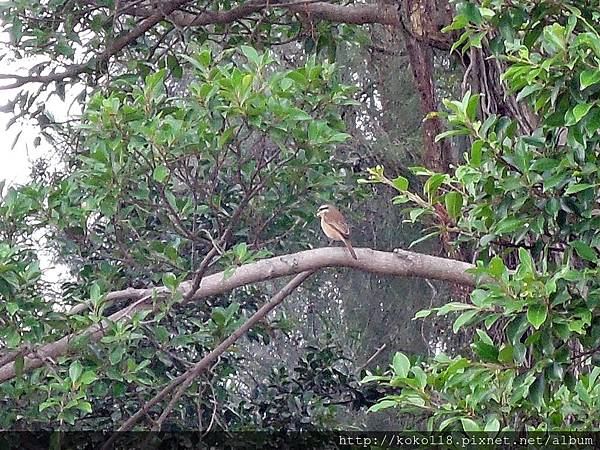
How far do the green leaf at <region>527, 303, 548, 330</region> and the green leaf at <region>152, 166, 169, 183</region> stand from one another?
4.66ft

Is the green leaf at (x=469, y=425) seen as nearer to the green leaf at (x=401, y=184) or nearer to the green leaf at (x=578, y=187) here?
the green leaf at (x=578, y=187)

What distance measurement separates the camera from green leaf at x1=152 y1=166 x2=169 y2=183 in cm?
306

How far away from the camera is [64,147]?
4402 millimetres

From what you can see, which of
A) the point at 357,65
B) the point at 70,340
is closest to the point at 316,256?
the point at 70,340

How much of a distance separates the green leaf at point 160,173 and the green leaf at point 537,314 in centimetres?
142

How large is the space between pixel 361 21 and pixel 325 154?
45.7 inches

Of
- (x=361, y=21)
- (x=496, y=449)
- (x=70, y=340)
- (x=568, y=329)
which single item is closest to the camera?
(x=568, y=329)

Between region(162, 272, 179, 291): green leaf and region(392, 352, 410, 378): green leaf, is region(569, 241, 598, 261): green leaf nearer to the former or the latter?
region(392, 352, 410, 378): green leaf

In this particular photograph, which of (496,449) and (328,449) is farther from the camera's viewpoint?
(328,449)

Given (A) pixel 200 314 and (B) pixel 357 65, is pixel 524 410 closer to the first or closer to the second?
(A) pixel 200 314

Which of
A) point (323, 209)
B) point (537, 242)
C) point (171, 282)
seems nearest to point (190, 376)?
point (171, 282)

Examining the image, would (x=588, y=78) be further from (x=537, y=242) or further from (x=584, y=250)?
(x=537, y=242)

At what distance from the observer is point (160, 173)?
10.0 feet

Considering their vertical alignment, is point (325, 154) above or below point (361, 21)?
below
